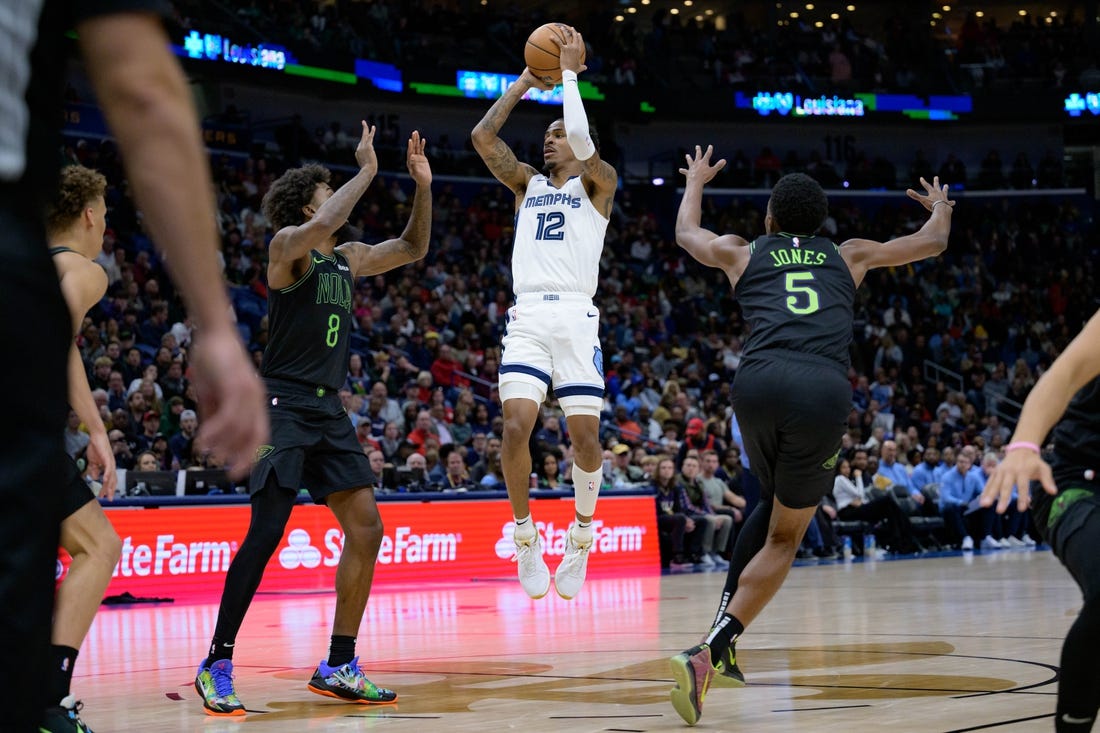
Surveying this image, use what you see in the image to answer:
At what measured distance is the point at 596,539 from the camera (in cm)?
1559

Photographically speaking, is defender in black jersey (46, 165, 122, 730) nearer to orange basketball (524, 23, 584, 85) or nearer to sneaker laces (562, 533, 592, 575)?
sneaker laces (562, 533, 592, 575)

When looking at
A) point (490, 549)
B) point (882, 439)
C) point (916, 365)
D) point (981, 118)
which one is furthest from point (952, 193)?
point (490, 549)

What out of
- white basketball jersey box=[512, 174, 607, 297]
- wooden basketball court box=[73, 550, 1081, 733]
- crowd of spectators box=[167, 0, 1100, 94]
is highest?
crowd of spectators box=[167, 0, 1100, 94]

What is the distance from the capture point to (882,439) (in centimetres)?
2159

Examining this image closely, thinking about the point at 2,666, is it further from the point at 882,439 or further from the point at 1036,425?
the point at 882,439

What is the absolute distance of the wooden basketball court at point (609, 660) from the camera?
5.29 m

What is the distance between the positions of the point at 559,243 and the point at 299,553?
7.33 meters

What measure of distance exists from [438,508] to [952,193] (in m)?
25.6

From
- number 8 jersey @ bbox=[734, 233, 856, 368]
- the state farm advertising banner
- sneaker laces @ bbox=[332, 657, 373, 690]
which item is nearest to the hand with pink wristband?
number 8 jersey @ bbox=[734, 233, 856, 368]

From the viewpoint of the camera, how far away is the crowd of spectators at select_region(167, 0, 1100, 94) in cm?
2883

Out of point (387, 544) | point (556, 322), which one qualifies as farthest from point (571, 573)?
point (387, 544)

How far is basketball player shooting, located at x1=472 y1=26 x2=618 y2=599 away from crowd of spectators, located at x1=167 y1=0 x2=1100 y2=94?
20.1 meters

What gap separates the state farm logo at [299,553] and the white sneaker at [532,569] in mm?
6671

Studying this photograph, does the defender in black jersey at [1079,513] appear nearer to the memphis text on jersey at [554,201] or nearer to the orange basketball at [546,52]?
the memphis text on jersey at [554,201]
